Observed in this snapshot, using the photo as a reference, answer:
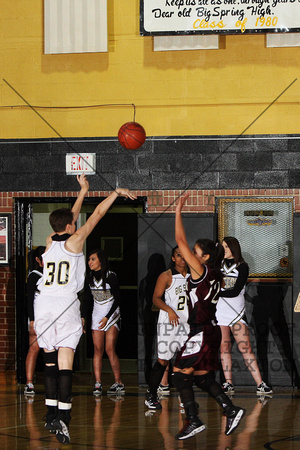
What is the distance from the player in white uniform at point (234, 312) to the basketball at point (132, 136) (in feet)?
5.90

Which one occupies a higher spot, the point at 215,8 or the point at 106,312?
the point at 215,8

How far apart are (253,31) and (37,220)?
179 inches

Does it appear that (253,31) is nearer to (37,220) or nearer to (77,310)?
(37,220)

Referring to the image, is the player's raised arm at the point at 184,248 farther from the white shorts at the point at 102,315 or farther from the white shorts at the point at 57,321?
the white shorts at the point at 102,315

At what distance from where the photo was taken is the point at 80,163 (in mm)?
11359

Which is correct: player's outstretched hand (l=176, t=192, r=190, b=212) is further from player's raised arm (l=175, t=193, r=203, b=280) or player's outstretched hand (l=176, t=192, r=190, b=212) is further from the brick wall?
the brick wall

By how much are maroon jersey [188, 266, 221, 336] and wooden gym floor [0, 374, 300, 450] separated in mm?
1120

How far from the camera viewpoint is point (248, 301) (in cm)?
1084

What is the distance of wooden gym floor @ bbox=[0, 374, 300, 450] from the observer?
7.23m

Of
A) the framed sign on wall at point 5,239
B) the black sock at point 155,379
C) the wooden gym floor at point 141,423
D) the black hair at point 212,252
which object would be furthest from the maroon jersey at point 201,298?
the framed sign on wall at point 5,239

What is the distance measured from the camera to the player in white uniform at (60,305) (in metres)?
7.50

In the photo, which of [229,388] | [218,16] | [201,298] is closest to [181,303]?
[229,388]

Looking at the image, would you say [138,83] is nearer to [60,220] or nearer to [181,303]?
[181,303]

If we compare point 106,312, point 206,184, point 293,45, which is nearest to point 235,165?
point 206,184
